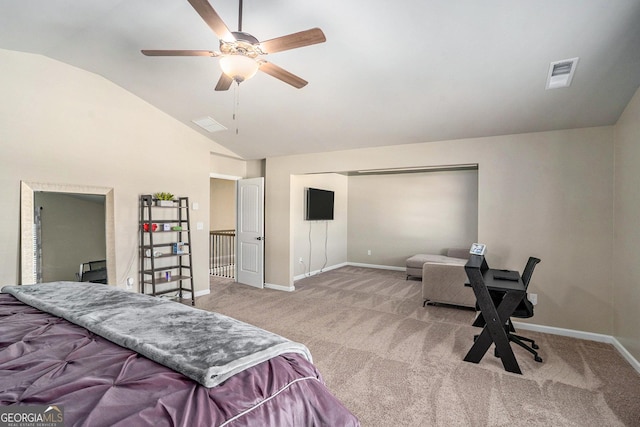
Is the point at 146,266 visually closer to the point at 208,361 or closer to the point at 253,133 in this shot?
the point at 253,133

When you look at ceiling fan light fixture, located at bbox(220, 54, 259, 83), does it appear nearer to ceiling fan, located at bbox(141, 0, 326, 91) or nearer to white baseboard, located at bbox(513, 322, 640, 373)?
ceiling fan, located at bbox(141, 0, 326, 91)

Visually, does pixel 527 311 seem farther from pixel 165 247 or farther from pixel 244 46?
pixel 165 247

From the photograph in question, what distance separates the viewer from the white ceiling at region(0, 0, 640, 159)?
2338 mm

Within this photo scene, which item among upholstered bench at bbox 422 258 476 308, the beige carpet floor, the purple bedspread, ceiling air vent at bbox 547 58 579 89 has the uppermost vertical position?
ceiling air vent at bbox 547 58 579 89

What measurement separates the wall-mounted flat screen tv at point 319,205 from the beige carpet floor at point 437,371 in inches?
88.4

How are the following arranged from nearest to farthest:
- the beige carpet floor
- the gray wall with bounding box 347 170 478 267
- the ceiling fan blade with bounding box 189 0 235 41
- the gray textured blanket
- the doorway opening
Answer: the gray textured blanket, the ceiling fan blade with bounding box 189 0 235 41, the beige carpet floor, the gray wall with bounding box 347 170 478 267, the doorway opening

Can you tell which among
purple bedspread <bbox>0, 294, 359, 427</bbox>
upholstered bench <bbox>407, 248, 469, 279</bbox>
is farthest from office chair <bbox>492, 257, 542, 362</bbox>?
upholstered bench <bbox>407, 248, 469, 279</bbox>

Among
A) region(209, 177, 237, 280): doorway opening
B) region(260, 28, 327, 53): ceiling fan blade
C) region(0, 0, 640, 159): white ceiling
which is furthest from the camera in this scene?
region(209, 177, 237, 280): doorway opening

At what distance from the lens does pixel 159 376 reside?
1.13 metres

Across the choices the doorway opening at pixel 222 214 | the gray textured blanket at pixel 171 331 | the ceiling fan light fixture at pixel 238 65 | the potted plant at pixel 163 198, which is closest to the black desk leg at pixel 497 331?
the gray textured blanket at pixel 171 331

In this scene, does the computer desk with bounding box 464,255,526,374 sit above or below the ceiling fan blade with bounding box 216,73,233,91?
below

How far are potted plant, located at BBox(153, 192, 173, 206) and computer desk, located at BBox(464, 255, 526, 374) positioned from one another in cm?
409

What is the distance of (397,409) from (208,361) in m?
1.63

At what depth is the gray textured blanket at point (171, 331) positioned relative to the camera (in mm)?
1189
